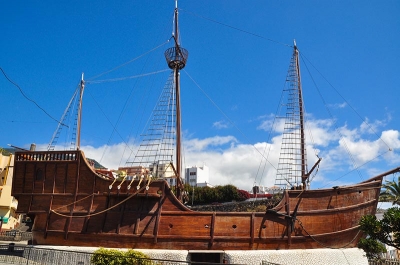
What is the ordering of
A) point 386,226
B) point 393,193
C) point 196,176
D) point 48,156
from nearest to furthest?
point 386,226 < point 48,156 < point 393,193 < point 196,176

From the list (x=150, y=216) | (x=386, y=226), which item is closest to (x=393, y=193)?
(x=386, y=226)

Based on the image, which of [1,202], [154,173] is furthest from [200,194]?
[154,173]

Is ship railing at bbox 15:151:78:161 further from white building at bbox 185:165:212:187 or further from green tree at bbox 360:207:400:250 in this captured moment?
white building at bbox 185:165:212:187

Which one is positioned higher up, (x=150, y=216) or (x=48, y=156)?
(x=48, y=156)

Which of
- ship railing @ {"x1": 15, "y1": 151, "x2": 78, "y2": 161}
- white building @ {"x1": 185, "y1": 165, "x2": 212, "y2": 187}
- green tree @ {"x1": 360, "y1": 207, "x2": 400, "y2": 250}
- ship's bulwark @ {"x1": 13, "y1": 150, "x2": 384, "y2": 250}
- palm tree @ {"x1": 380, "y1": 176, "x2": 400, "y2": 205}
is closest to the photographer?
green tree @ {"x1": 360, "y1": 207, "x2": 400, "y2": 250}

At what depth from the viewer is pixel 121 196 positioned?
13.4 m

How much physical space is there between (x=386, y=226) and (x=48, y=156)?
553 inches

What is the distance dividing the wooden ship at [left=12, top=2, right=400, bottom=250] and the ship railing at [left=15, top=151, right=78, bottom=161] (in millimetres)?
42

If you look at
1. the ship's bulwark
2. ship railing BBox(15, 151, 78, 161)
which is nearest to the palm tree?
the ship's bulwark

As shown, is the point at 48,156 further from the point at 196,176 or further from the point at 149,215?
the point at 196,176

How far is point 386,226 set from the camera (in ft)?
36.2

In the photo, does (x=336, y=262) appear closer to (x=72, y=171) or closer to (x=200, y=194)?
(x=72, y=171)

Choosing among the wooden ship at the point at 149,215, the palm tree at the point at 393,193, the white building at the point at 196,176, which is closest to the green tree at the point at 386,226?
the wooden ship at the point at 149,215

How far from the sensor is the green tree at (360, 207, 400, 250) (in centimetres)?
1061
